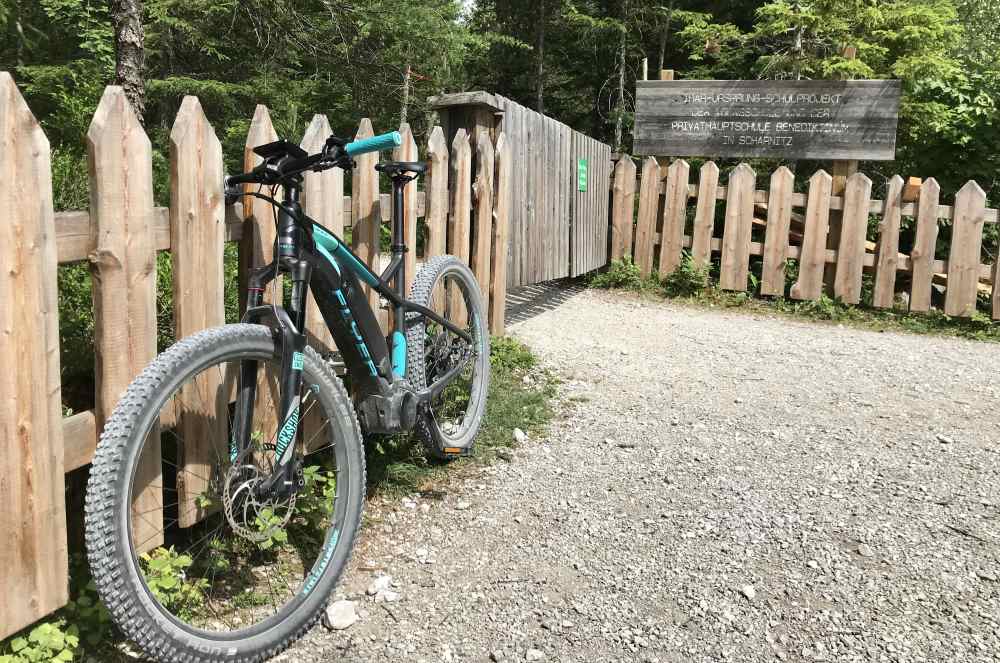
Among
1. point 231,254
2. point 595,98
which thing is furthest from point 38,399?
point 595,98

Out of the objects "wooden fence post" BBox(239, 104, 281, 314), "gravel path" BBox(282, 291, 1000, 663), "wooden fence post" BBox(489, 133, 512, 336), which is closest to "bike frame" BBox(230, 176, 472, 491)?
"wooden fence post" BBox(239, 104, 281, 314)

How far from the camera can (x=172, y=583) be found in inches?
107

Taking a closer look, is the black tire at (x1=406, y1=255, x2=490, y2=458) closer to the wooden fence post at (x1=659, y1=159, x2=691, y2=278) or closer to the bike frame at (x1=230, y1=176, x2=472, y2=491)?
the bike frame at (x1=230, y1=176, x2=472, y2=491)

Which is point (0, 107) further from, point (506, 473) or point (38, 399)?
point (506, 473)

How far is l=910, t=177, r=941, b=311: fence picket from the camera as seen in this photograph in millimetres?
9023

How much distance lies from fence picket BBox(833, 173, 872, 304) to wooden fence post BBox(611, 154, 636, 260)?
2.42 m

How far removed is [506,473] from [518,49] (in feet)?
65.9

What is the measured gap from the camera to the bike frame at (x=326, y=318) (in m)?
2.72

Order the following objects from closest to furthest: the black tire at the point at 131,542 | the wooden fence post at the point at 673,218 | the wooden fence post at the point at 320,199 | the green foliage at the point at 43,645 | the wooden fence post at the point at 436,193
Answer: the black tire at the point at 131,542 → the green foliage at the point at 43,645 → the wooden fence post at the point at 320,199 → the wooden fence post at the point at 436,193 → the wooden fence post at the point at 673,218

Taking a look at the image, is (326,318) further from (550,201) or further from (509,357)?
(550,201)

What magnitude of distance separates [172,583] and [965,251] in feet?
28.6

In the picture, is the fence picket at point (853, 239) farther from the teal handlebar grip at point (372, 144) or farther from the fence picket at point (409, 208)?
the teal handlebar grip at point (372, 144)

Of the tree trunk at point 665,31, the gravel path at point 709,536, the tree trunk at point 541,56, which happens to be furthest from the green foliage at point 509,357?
the tree trunk at point 541,56

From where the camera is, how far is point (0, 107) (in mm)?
2240
